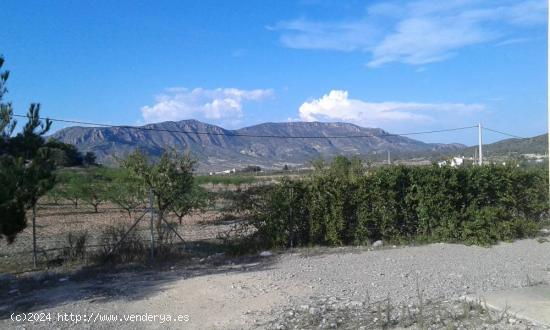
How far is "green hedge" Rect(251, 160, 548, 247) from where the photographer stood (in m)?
13.2

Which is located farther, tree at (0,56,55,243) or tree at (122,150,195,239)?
tree at (122,150,195,239)

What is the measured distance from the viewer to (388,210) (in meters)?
13.7

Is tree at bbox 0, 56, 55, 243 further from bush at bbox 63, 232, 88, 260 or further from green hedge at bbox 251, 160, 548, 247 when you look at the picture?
green hedge at bbox 251, 160, 548, 247

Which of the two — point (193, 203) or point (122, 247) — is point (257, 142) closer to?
point (193, 203)

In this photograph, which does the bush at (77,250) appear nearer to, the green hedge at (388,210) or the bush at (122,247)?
the bush at (122,247)

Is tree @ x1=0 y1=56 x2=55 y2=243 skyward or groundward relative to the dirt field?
skyward

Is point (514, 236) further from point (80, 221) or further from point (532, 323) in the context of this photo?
point (80, 221)

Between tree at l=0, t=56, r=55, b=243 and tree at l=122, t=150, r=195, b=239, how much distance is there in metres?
3.91

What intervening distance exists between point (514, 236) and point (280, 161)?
77737mm

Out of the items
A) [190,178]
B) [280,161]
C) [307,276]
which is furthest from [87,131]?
[307,276]

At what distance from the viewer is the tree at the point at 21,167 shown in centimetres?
937

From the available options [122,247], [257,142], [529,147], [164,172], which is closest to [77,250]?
[122,247]

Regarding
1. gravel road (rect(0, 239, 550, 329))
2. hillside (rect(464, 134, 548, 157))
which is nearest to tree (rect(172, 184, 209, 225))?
gravel road (rect(0, 239, 550, 329))

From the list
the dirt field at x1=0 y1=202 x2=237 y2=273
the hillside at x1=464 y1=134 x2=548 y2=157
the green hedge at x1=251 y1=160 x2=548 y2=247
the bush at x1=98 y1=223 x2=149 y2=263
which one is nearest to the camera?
the bush at x1=98 y1=223 x2=149 y2=263
